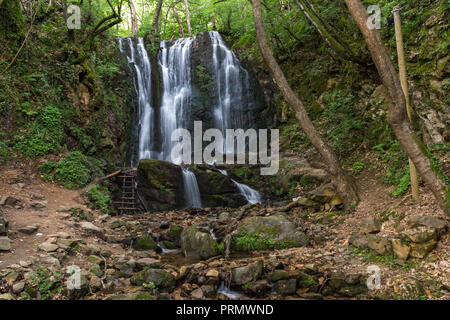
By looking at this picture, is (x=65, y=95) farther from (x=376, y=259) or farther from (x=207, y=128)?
(x=376, y=259)

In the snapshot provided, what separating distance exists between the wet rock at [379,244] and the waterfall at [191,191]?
673 cm

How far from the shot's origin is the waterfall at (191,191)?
35.7ft

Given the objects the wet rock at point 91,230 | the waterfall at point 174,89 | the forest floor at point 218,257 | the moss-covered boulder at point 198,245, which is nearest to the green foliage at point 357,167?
the forest floor at point 218,257

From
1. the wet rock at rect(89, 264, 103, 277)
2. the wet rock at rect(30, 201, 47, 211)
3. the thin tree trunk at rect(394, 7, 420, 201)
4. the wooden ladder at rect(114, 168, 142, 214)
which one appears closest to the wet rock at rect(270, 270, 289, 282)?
the wet rock at rect(89, 264, 103, 277)

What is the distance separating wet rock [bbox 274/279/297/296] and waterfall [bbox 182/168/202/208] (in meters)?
6.49

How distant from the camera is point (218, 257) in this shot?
6.02 m

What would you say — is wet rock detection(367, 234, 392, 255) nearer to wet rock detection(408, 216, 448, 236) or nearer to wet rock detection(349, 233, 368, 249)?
wet rock detection(349, 233, 368, 249)

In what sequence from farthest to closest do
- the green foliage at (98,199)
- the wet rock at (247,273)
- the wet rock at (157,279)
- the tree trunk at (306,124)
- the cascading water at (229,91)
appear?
1. the cascading water at (229,91)
2. the green foliage at (98,199)
3. the tree trunk at (306,124)
4. the wet rock at (247,273)
5. the wet rock at (157,279)

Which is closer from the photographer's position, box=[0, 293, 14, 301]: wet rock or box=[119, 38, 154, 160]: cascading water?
box=[0, 293, 14, 301]: wet rock

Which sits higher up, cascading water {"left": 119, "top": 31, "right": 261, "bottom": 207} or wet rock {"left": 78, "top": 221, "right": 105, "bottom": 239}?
cascading water {"left": 119, "top": 31, "right": 261, "bottom": 207}

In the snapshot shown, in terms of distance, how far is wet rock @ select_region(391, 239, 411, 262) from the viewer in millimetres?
4508

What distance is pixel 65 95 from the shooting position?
1040 cm

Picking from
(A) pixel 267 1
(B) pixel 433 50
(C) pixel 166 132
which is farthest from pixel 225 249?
(A) pixel 267 1

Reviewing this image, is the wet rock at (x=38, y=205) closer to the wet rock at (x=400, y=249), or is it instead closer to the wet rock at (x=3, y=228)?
the wet rock at (x=3, y=228)
